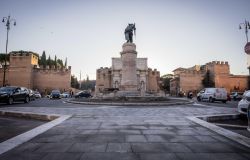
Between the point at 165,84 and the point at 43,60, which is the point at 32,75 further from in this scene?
the point at 165,84

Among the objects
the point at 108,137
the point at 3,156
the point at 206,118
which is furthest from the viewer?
the point at 206,118

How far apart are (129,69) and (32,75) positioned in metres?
46.2

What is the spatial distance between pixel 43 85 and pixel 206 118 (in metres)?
58.7

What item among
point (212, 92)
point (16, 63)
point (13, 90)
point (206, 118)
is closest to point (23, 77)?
point (16, 63)

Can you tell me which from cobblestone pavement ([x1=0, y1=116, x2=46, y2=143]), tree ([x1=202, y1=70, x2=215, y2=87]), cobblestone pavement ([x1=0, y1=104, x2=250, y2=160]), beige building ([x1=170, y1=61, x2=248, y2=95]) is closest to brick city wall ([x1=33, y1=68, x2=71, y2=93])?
beige building ([x1=170, y1=61, x2=248, y2=95])

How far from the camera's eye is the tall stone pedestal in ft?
71.9

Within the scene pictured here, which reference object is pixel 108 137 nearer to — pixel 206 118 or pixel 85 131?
pixel 85 131

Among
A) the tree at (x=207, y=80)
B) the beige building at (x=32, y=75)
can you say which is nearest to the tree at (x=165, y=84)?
the tree at (x=207, y=80)

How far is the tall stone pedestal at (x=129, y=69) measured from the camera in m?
21.9

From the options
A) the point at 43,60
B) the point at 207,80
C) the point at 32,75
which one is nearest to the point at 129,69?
the point at 32,75

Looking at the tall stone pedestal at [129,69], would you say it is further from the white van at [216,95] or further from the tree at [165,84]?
the tree at [165,84]

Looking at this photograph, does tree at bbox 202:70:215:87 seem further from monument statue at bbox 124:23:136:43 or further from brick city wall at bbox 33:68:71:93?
monument statue at bbox 124:23:136:43

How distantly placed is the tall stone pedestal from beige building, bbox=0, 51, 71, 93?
142 ft

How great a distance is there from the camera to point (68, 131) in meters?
5.62
